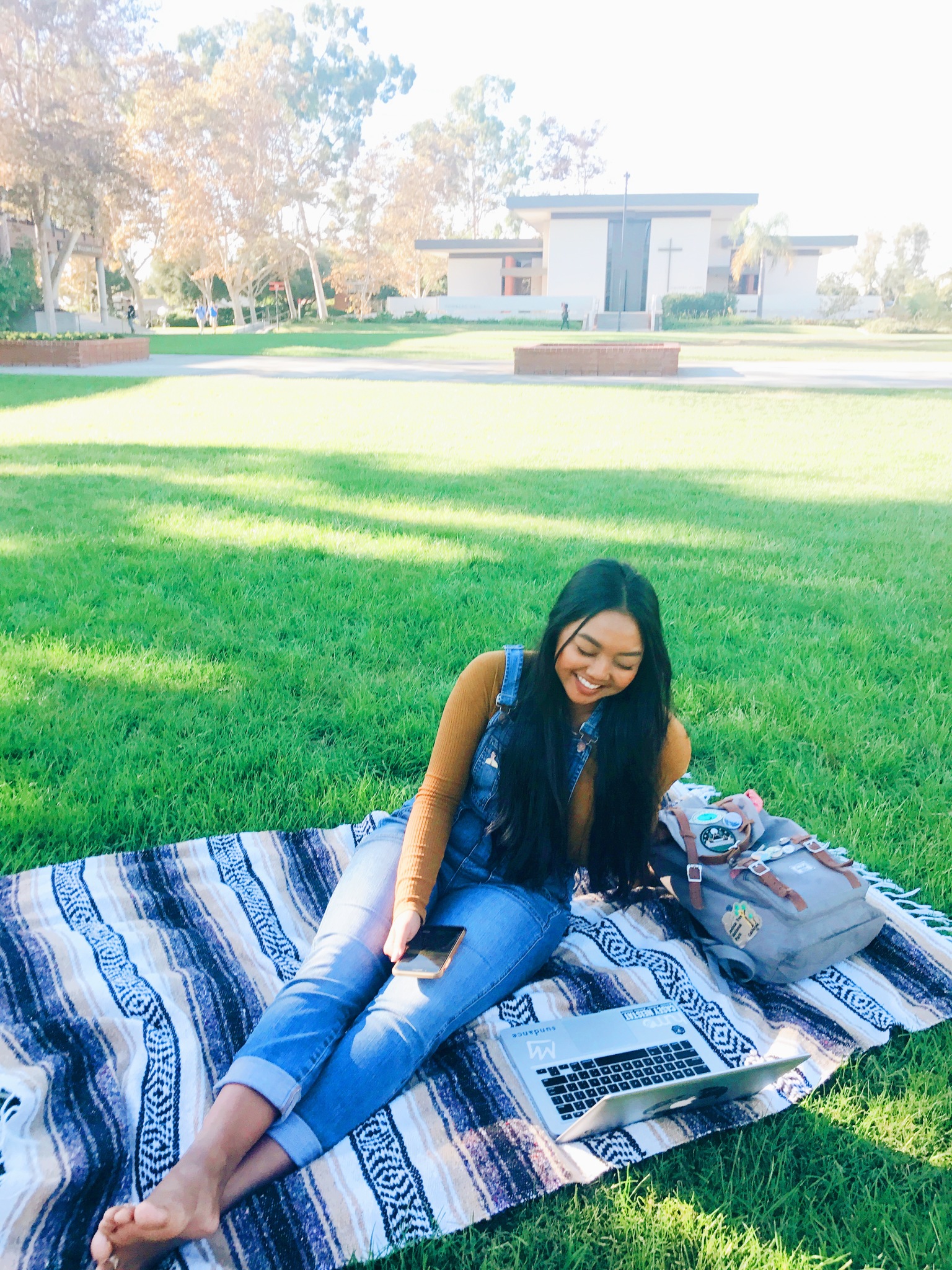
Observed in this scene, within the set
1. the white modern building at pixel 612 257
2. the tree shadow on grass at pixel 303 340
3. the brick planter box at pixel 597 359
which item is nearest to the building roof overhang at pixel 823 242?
the white modern building at pixel 612 257

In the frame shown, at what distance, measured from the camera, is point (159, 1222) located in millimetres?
1601

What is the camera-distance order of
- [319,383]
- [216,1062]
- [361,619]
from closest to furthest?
[216,1062], [361,619], [319,383]

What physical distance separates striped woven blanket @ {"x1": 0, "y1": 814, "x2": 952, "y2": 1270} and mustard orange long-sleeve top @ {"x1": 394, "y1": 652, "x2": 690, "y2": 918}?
0.46 meters

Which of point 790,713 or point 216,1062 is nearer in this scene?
point 216,1062

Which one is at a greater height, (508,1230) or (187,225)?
(187,225)

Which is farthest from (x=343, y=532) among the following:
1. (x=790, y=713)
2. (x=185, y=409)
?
(x=185, y=409)

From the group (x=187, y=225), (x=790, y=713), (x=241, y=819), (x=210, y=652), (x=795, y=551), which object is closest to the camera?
(x=241, y=819)

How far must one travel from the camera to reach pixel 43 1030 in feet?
7.32

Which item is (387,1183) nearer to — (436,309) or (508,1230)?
(508,1230)

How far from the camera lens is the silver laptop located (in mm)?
1938

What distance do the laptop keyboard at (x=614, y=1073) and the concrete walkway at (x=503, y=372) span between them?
14617 mm

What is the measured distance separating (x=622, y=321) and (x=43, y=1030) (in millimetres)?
45434

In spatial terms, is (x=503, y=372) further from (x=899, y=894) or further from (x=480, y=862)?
(x=480, y=862)

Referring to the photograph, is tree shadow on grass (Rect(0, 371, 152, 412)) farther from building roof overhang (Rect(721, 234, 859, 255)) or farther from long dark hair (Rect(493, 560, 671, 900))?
building roof overhang (Rect(721, 234, 859, 255))
